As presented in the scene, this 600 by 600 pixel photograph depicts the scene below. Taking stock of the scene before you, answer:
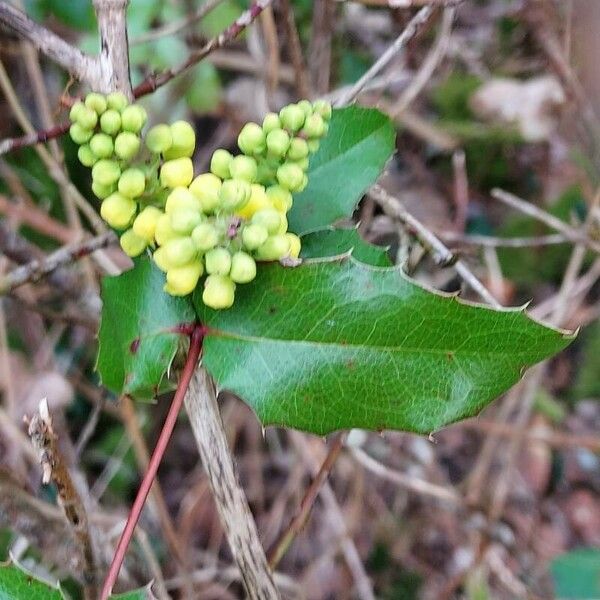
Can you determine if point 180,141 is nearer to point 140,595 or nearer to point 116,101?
point 116,101

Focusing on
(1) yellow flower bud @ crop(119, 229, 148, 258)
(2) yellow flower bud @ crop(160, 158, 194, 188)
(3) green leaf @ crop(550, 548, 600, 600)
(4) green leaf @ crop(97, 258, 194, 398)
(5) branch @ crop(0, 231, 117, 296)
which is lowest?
(3) green leaf @ crop(550, 548, 600, 600)

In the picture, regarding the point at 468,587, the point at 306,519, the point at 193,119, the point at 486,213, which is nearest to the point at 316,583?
the point at 468,587

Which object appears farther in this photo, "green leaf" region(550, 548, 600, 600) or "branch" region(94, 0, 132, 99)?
"green leaf" region(550, 548, 600, 600)

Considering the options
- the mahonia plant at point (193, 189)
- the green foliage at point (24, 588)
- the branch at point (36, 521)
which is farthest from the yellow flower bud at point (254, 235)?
the branch at point (36, 521)

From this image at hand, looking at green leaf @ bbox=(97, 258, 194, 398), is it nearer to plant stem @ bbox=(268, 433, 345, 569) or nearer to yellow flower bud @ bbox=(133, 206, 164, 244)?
yellow flower bud @ bbox=(133, 206, 164, 244)

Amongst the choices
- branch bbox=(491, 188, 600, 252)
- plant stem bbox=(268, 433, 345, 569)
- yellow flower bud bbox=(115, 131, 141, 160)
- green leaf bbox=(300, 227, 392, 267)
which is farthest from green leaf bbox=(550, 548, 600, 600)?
yellow flower bud bbox=(115, 131, 141, 160)

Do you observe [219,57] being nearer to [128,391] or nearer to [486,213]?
[486,213]

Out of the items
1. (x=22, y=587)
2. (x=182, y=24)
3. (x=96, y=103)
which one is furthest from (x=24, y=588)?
(x=182, y=24)
